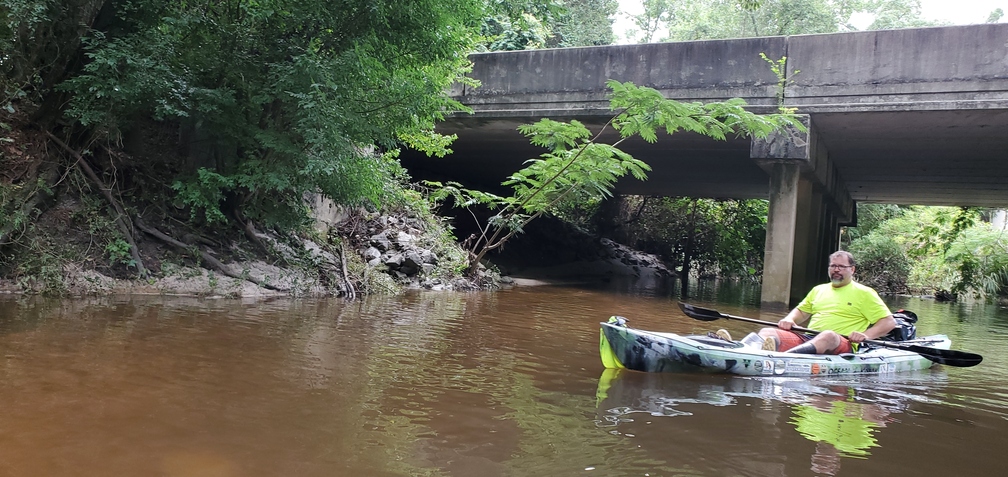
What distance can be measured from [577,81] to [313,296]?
7.13 metres

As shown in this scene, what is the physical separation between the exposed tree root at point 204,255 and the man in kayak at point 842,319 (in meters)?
7.28

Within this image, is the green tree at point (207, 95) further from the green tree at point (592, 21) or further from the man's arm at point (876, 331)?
the green tree at point (592, 21)

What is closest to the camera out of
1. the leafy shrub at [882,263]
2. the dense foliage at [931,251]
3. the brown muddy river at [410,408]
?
the brown muddy river at [410,408]

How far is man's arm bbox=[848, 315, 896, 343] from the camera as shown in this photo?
7.13m

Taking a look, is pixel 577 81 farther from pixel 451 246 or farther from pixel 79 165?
pixel 79 165

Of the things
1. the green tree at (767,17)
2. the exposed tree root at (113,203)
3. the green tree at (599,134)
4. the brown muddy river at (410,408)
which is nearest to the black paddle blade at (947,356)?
the brown muddy river at (410,408)

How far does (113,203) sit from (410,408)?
7.32 metres

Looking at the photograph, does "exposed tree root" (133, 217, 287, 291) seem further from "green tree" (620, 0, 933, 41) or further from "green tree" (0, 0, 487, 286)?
"green tree" (620, 0, 933, 41)

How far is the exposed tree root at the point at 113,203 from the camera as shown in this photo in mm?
9500

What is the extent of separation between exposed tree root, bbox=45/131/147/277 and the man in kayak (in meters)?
8.11

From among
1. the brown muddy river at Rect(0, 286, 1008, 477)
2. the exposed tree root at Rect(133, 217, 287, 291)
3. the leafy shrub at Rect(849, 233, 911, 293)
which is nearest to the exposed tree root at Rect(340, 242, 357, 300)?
the exposed tree root at Rect(133, 217, 287, 291)

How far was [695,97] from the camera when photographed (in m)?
13.4

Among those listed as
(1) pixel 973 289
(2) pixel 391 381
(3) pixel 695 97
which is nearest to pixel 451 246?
(3) pixel 695 97

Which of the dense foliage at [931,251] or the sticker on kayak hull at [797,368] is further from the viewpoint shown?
the dense foliage at [931,251]
